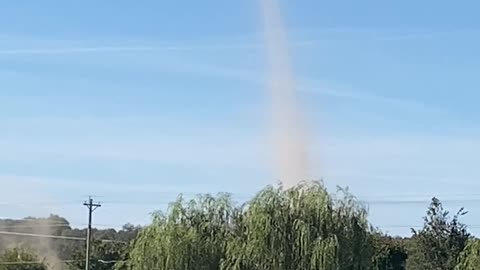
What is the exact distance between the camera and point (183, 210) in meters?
33.8

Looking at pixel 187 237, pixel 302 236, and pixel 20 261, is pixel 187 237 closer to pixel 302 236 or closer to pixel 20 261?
pixel 302 236

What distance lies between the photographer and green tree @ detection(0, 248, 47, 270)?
6353 cm

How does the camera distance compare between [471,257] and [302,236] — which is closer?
[302,236]

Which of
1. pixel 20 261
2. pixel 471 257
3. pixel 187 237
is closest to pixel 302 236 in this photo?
pixel 187 237

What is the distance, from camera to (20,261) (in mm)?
64312

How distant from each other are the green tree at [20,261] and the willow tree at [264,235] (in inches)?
1254

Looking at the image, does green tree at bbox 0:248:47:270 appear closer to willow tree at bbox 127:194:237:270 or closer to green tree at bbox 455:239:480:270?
willow tree at bbox 127:194:237:270

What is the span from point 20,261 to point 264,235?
3638 cm

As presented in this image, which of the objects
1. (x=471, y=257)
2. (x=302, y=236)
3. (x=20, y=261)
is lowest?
(x=471, y=257)

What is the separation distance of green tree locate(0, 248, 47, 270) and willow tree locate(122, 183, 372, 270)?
31860 millimetres

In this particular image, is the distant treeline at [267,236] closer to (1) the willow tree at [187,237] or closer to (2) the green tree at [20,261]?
(1) the willow tree at [187,237]

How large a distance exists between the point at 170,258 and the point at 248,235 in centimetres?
253

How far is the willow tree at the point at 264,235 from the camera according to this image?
101ft

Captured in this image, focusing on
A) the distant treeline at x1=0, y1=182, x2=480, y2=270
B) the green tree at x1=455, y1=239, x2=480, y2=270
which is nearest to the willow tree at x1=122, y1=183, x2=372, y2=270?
the distant treeline at x1=0, y1=182, x2=480, y2=270
